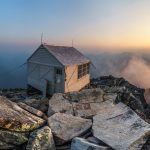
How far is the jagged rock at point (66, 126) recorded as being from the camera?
43.7 ft

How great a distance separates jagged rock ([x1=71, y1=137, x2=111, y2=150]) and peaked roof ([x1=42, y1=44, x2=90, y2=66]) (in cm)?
1429

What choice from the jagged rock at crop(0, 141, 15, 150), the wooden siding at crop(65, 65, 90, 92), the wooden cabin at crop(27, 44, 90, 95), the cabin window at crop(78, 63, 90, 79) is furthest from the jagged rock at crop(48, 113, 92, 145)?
the cabin window at crop(78, 63, 90, 79)

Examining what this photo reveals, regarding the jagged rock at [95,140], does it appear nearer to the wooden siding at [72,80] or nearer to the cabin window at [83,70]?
the wooden siding at [72,80]

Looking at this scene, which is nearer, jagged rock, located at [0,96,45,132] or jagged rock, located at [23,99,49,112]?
jagged rock, located at [0,96,45,132]

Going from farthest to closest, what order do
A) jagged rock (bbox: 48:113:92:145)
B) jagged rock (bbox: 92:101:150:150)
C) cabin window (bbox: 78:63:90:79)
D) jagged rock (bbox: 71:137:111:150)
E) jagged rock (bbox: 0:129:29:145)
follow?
cabin window (bbox: 78:63:90:79)
jagged rock (bbox: 48:113:92:145)
jagged rock (bbox: 0:129:29:145)
jagged rock (bbox: 92:101:150:150)
jagged rock (bbox: 71:137:111:150)

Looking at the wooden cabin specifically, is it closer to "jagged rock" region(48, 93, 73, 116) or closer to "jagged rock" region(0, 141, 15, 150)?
"jagged rock" region(48, 93, 73, 116)

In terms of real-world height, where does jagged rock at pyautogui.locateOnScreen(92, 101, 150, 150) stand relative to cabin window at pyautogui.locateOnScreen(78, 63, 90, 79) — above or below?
above

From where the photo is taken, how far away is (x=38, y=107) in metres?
17.0

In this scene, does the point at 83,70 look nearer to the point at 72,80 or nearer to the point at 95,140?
the point at 72,80

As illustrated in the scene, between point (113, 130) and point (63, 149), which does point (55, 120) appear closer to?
point (63, 149)

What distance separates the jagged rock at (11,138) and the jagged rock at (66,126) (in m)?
1.42

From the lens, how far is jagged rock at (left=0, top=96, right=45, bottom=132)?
12.9m

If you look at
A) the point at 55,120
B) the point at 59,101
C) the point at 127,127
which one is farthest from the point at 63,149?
the point at 59,101

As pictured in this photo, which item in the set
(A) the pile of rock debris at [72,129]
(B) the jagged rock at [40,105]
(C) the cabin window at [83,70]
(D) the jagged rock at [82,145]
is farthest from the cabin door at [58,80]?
(D) the jagged rock at [82,145]
